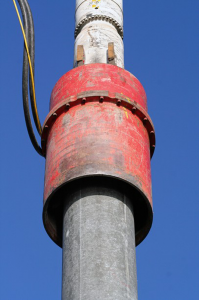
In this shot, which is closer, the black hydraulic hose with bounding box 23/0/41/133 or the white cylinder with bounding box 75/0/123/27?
the black hydraulic hose with bounding box 23/0/41/133

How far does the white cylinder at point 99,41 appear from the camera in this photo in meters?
12.8

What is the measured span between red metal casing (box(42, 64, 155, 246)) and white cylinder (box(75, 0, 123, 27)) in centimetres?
249

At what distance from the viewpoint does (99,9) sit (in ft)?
46.3

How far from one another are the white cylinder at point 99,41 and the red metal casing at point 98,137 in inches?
34.3

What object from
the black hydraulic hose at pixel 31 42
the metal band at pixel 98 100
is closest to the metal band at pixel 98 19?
the black hydraulic hose at pixel 31 42

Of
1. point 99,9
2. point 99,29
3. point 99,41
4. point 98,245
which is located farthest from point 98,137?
point 99,9

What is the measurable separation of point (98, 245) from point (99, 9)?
610 centimetres

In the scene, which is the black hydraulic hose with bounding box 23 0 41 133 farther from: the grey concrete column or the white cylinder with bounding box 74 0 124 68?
the grey concrete column

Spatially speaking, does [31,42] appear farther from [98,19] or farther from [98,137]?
[98,137]

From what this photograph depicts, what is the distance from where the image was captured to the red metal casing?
1062 centimetres

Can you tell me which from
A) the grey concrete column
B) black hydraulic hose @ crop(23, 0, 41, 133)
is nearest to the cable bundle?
black hydraulic hose @ crop(23, 0, 41, 133)

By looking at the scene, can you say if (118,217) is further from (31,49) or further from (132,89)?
(31,49)

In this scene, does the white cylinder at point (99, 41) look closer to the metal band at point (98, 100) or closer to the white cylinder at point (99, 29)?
the white cylinder at point (99, 29)

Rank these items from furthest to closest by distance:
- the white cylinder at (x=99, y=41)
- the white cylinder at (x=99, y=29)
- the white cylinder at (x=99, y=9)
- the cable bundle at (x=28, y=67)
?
the white cylinder at (x=99, y=9), the white cylinder at (x=99, y=29), the white cylinder at (x=99, y=41), the cable bundle at (x=28, y=67)
